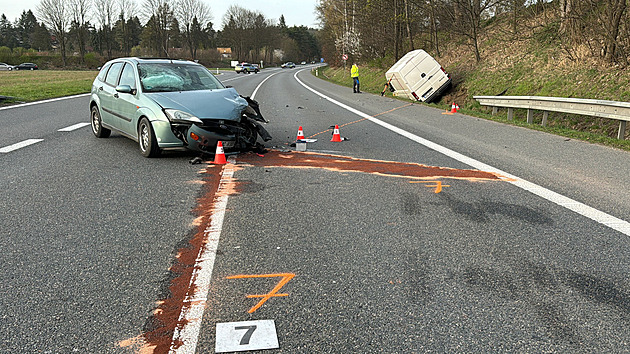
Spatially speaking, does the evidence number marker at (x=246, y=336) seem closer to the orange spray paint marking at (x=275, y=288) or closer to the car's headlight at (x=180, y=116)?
the orange spray paint marking at (x=275, y=288)

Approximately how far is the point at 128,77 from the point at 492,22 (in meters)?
28.5

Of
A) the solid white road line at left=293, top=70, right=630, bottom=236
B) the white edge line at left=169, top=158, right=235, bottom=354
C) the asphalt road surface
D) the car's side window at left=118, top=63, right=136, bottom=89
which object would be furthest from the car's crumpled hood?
the solid white road line at left=293, top=70, right=630, bottom=236

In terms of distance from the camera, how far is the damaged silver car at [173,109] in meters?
7.68

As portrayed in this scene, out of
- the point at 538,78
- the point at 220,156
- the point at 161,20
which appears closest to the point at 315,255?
the point at 220,156

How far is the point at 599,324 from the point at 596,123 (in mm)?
12317

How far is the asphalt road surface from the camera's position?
2.89 meters

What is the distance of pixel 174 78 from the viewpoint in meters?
8.78

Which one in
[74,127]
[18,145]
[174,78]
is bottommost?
[18,145]

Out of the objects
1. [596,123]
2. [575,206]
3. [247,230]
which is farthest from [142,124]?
[596,123]

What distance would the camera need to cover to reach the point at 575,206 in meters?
5.40

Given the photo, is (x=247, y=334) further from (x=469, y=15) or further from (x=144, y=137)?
(x=469, y=15)

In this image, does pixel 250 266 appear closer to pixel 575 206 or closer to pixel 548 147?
pixel 575 206

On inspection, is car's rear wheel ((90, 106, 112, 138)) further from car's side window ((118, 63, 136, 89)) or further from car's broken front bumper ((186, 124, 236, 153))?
car's broken front bumper ((186, 124, 236, 153))

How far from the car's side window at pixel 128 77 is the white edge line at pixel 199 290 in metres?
4.19
